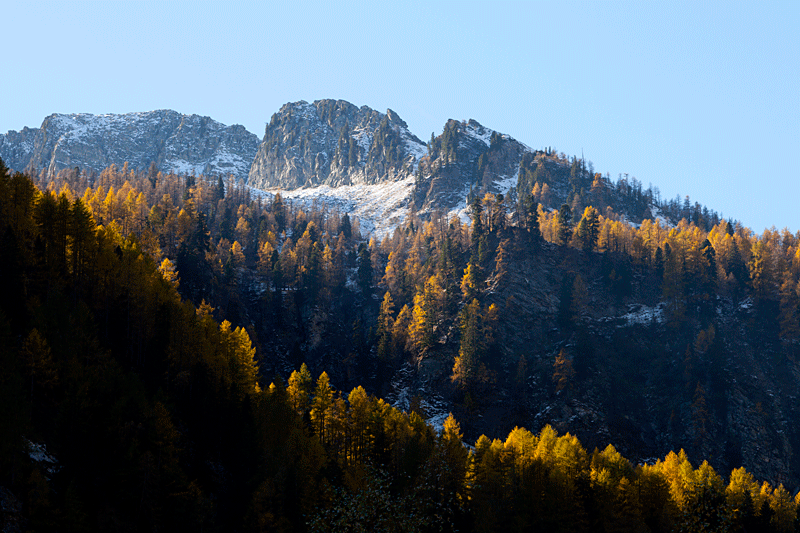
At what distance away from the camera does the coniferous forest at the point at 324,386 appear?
61.8 m

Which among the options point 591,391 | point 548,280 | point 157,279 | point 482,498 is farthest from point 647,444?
point 157,279

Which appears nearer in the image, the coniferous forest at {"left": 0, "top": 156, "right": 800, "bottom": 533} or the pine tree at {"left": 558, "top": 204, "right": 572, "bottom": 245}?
the coniferous forest at {"left": 0, "top": 156, "right": 800, "bottom": 533}

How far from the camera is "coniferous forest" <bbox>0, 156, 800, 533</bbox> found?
61844 millimetres

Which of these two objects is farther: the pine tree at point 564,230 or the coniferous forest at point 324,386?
the pine tree at point 564,230

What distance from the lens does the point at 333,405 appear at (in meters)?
92.5

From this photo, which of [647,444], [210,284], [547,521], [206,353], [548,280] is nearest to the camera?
[547,521]

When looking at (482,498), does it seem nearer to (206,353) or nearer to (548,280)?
(206,353)

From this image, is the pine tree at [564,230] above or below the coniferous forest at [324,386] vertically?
above

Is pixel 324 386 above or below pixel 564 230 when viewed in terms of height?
below

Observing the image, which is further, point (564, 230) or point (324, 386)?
point (564, 230)

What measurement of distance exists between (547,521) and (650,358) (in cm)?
8109

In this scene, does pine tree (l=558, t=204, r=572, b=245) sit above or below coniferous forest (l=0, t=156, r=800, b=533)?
above

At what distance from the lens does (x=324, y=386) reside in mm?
94562

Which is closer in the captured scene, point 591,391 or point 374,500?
point 374,500
